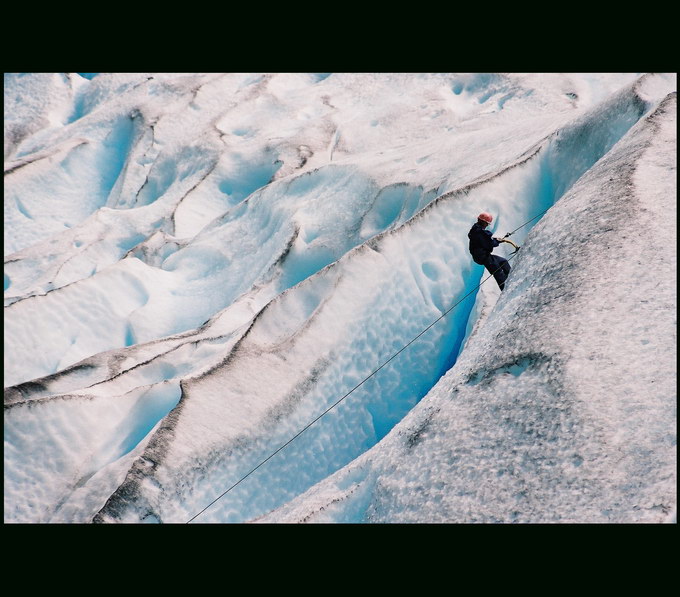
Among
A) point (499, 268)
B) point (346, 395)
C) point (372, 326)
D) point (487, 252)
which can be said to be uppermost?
point (487, 252)

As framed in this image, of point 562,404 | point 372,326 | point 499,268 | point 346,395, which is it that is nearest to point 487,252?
point 499,268

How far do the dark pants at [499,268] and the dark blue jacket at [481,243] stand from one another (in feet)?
0.21

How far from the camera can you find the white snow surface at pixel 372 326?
4824 mm

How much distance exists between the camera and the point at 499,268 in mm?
7188

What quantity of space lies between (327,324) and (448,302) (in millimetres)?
1434

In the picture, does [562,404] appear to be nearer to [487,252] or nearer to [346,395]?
[487,252]

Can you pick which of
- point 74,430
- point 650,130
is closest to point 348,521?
point 74,430

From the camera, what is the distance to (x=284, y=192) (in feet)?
41.1

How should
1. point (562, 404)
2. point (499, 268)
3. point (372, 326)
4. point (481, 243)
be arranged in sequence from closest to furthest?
point (562, 404) < point (499, 268) < point (481, 243) < point (372, 326)

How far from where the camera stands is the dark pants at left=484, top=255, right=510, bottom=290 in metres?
7.19

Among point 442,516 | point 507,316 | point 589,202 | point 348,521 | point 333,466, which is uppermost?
point 589,202

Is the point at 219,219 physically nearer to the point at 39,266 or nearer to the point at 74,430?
the point at 39,266

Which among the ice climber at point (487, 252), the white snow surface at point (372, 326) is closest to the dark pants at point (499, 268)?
the ice climber at point (487, 252)

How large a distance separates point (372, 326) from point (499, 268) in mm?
1607
